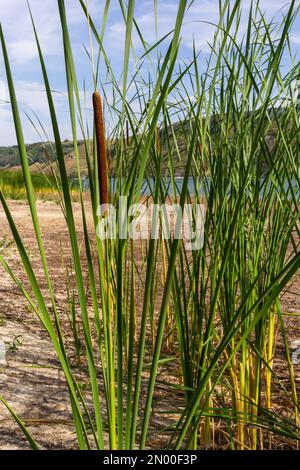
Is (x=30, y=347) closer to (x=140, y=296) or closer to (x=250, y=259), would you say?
(x=140, y=296)

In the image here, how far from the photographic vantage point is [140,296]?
108 inches

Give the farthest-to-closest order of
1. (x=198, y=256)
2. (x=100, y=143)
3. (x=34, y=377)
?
(x=34, y=377) < (x=198, y=256) < (x=100, y=143)

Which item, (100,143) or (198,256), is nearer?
(100,143)

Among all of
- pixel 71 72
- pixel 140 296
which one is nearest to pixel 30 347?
pixel 140 296

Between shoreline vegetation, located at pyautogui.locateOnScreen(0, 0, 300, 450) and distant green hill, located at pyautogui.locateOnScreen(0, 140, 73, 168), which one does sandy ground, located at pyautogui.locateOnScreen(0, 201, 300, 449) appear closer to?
shoreline vegetation, located at pyautogui.locateOnScreen(0, 0, 300, 450)

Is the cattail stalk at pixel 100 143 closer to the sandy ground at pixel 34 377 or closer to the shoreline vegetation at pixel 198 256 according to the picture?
the shoreline vegetation at pixel 198 256

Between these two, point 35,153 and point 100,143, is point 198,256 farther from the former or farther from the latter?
point 35,153

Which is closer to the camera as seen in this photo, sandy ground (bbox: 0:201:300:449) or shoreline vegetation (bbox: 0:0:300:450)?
shoreline vegetation (bbox: 0:0:300:450)

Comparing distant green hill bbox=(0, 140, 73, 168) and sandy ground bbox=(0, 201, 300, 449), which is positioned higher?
distant green hill bbox=(0, 140, 73, 168)

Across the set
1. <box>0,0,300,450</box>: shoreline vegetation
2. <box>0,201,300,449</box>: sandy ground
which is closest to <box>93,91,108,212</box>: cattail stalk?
<box>0,0,300,450</box>: shoreline vegetation

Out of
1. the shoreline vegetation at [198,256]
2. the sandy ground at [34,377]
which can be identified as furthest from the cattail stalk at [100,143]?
the sandy ground at [34,377]

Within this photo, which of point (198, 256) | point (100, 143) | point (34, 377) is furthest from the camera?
point (34, 377)

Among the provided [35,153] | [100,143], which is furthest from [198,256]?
[35,153]
